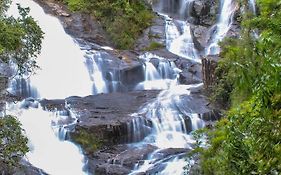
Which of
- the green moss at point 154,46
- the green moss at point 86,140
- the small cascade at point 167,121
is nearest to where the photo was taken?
the green moss at point 86,140

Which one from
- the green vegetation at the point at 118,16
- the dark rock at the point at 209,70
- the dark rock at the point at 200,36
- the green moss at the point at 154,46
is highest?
the green vegetation at the point at 118,16

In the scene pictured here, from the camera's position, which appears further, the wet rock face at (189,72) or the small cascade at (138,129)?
the wet rock face at (189,72)

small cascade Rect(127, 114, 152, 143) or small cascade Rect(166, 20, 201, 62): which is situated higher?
small cascade Rect(166, 20, 201, 62)

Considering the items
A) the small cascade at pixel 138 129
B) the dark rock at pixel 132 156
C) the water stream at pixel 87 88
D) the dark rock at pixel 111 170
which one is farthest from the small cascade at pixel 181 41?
the dark rock at pixel 111 170

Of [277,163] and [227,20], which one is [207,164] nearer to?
[277,163]

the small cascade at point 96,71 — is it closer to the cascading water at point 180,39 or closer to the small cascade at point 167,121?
the small cascade at point 167,121

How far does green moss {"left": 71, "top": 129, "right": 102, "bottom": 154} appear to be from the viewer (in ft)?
40.7

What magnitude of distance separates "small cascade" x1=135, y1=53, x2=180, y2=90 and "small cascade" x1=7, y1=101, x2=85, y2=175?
4454mm

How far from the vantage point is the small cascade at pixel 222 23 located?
19484 millimetres

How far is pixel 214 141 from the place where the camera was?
707 centimetres

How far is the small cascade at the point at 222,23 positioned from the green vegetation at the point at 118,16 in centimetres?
298

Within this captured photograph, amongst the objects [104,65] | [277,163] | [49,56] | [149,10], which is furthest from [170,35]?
[277,163]

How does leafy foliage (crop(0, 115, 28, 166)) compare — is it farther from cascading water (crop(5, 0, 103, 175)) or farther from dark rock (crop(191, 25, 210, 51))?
dark rock (crop(191, 25, 210, 51))

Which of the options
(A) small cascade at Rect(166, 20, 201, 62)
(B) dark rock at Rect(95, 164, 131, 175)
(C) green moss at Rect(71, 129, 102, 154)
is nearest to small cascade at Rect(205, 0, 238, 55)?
(A) small cascade at Rect(166, 20, 201, 62)
